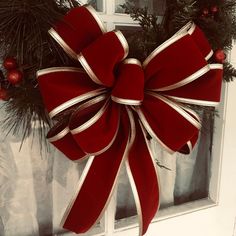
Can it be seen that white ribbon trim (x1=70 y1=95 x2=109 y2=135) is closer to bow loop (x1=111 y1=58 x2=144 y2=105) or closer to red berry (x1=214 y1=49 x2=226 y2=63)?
bow loop (x1=111 y1=58 x2=144 y2=105)

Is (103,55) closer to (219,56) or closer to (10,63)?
(10,63)

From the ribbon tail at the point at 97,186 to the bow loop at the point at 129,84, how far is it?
72 millimetres

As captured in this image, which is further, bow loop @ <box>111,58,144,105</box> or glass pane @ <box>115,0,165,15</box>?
glass pane @ <box>115,0,165,15</box>

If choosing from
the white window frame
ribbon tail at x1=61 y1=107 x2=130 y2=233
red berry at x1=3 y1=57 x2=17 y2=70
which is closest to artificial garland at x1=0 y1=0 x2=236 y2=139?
red berry at x1=3 y1=57 x2=17 y2=70

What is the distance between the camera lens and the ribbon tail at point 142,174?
0.50 metres

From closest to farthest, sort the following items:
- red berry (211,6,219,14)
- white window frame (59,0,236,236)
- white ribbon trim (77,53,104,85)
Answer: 1. white ribbon trim (77,53,104,85)
2. red berry (211,6,219,14)
3. white window frame (59,0,236,236)

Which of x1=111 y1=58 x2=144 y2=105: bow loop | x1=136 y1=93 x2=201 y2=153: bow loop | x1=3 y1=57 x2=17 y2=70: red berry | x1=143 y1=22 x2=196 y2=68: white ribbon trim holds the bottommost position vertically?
x1=136 y1=93 x2=201 y2=153: bow loop

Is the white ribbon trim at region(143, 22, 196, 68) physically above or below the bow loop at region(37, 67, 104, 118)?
above

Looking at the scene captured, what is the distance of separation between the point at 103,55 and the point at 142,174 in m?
0.20

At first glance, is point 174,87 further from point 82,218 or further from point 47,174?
point 47,174

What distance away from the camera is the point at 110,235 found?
724 mm

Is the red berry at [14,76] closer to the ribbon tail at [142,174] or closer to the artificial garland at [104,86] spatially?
the artificial garland at [104,86]

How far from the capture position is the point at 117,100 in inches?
16.5

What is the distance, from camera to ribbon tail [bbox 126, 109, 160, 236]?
500 millimetres
